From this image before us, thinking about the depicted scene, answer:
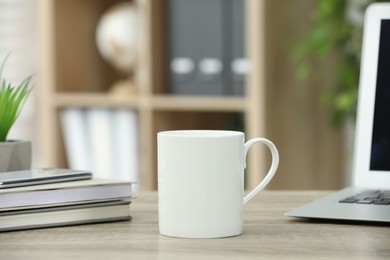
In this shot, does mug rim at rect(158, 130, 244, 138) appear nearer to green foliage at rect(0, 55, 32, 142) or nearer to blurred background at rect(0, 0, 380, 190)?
green foliage at rect(0, 55, 32, 142)

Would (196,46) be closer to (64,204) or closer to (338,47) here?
(338,47)

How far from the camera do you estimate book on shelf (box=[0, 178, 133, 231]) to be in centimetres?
100

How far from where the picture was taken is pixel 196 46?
2.71 meters

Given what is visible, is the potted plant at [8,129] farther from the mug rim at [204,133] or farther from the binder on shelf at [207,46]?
the binder on shelf at [207,46]

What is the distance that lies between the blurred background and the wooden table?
1495mm

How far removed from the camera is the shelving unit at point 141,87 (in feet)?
8.56

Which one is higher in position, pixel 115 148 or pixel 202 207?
pixel 202 207

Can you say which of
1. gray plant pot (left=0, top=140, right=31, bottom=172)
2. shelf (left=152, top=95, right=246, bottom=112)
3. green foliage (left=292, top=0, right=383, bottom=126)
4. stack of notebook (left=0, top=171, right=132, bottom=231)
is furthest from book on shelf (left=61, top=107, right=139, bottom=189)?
stack of notebook (left=0, top=171, right=132, bottom=231)

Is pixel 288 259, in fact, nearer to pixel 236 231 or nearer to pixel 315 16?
pixel 236 231

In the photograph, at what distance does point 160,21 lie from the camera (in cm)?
281

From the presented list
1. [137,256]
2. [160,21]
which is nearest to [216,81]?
[160,21]

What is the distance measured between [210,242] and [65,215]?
209mm

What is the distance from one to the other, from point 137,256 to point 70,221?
203 millimetres

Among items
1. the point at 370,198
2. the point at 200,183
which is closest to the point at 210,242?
the point at 200,183
